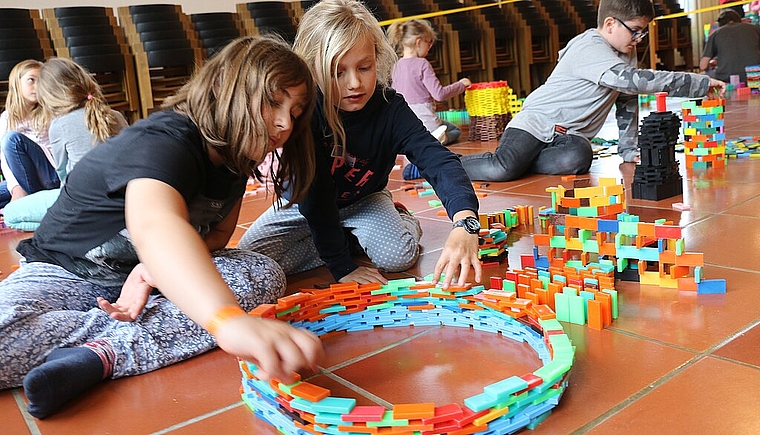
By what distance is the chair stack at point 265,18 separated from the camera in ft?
20.0

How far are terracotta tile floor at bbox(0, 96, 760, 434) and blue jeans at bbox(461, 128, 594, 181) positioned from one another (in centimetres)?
139

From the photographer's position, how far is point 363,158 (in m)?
1.79

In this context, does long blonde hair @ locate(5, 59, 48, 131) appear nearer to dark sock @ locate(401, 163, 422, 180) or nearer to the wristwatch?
dark sock @ locate(401, 163, 422, 180)

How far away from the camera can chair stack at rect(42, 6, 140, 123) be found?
5086mm

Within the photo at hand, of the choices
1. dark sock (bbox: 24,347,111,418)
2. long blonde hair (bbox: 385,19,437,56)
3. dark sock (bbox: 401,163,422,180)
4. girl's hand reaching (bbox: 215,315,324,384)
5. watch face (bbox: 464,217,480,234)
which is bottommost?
dark sock (bbox: 401,163,422,180)

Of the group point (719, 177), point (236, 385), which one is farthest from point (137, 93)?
point (236, 385)

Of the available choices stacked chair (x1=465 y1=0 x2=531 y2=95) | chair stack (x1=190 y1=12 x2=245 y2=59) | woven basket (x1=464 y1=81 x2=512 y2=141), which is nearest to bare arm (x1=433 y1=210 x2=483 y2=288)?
woven basket (x1=464 y1=81 x2=512 y2=141)

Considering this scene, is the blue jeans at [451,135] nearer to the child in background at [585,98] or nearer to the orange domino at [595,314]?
the child in background at [585,98]

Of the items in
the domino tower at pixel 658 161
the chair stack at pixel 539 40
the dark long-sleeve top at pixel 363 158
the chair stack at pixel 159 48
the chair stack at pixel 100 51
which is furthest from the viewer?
Answer: the chair stack at pixel 539 40

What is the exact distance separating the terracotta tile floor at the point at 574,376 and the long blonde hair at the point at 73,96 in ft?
5.24

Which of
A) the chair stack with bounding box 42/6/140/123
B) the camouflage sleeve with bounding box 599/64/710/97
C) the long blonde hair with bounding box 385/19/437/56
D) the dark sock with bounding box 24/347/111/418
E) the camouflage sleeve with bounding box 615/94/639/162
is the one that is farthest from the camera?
the chair stack with bounding box 42/6/140/123

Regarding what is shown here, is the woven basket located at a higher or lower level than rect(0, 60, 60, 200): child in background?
lower

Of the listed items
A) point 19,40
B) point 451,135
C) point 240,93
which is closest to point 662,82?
point 451,135

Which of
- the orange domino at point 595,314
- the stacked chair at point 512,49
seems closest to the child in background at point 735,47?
the stacked chair at point 512,49
